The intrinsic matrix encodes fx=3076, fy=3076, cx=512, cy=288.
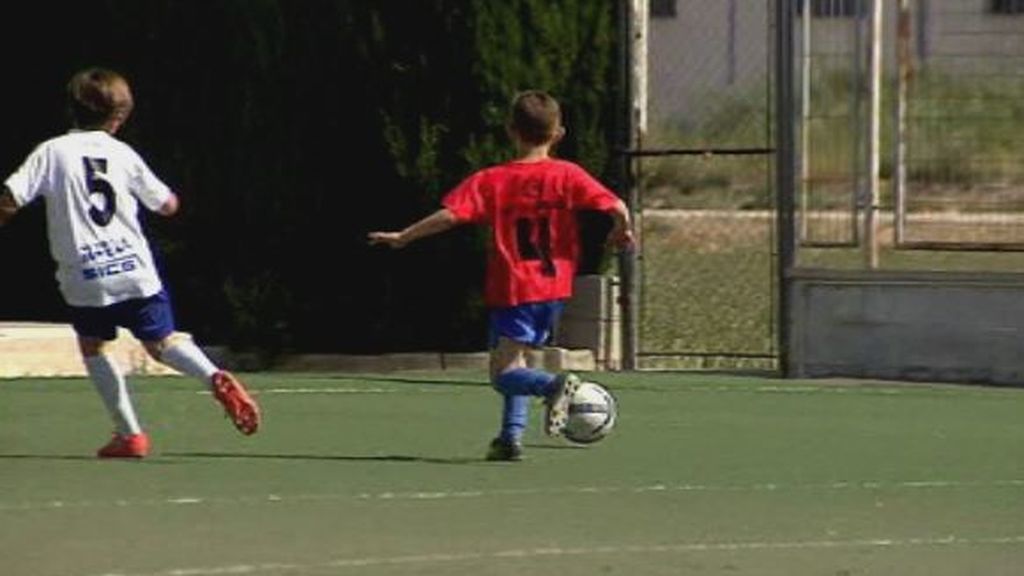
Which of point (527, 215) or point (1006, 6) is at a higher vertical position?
point (1006, 6)

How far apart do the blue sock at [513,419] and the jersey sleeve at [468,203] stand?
28.7 inches

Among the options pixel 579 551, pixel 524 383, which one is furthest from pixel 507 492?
pixel 579 551

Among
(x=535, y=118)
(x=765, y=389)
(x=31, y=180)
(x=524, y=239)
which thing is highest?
(x=535, y=118)

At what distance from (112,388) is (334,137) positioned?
5.68m

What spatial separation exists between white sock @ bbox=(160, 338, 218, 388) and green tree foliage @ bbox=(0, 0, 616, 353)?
5240 millimetres

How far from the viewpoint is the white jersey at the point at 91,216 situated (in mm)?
11844

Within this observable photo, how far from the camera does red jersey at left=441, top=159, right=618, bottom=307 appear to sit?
39.4ft

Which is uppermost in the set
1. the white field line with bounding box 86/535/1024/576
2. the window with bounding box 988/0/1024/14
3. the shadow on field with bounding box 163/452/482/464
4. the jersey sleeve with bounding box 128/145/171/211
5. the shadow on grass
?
the window with bounding box 988/0/1024/14

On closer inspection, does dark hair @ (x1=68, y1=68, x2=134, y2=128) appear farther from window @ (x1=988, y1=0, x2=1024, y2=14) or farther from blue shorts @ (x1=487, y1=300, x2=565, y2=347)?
window @ (x1=988, y1=0, x2=1024, y2=14)

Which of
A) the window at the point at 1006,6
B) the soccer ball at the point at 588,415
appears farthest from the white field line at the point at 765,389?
the soccer ball at the point at 588,415

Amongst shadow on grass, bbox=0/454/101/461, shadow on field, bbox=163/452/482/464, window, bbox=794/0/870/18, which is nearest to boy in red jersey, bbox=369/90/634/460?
shadow on field, bbox=163/452/482/464

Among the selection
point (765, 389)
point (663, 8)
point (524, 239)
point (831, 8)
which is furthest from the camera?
point (663, 8)

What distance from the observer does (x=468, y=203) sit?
39.3 ft

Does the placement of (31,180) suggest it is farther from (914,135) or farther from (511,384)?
(914,135)
